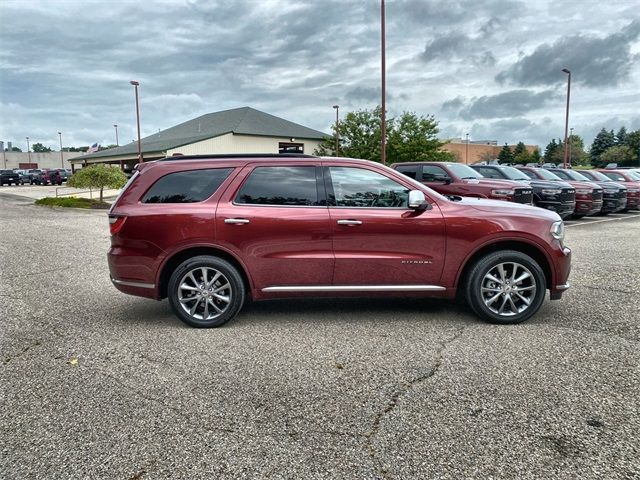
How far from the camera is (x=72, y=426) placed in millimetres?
3127

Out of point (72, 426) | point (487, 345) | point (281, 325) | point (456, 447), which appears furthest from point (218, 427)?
point (487, 345)

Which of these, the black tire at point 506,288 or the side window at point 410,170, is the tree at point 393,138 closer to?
the side window at point 410,170

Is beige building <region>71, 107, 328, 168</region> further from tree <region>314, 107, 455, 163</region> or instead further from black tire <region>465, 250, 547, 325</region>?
black tire <region>465, 250, 547, 325</region>

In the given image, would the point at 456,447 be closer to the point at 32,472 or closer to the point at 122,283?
the point at 32,472

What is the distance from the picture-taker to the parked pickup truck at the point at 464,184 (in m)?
12.3

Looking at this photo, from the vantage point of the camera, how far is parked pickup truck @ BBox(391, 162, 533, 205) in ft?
40.5

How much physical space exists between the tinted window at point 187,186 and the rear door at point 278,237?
8.1 inches

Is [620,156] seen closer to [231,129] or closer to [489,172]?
[231,129]

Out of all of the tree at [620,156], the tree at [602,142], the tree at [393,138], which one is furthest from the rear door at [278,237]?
the tree at [602,142]

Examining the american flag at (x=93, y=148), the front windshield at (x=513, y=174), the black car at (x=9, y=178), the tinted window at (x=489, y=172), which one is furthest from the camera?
the american flag at (x=93, y=148)

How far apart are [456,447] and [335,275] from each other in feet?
7.94

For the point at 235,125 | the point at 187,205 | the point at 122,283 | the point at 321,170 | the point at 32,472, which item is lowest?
the point at 32,472

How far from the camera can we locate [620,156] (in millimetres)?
77750

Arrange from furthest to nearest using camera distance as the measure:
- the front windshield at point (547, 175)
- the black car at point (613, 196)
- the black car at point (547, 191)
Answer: the black car at point (613, 196) < the front windshield at point (547, 175) < the black car at point (547, 191)
